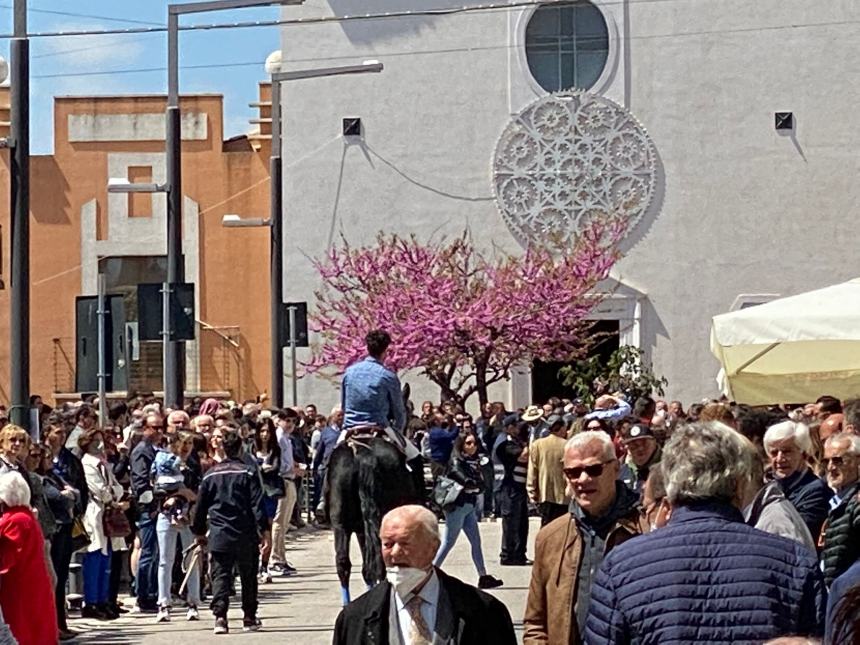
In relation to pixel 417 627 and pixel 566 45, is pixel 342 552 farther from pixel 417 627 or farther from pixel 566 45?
pixel 566 45

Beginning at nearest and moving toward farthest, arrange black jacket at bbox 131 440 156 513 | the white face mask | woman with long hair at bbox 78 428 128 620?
the white face mask → woman with long hair at bbox 78 428 128 620 → black jacket at bbox 131 440 156 513

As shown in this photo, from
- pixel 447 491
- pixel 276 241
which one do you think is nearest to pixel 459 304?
pixel 276 241

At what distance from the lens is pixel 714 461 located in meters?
6.84

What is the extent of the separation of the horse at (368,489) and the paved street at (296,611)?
1.38 metres

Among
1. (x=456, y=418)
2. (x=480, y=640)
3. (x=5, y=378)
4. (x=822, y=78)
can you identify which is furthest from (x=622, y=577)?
(x=5, y=378)

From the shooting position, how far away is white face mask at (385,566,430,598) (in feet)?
25.2

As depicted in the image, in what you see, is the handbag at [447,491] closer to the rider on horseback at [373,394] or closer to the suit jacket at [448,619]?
the rider on horseback at [373,394]

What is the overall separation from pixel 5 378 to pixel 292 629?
34.1 m

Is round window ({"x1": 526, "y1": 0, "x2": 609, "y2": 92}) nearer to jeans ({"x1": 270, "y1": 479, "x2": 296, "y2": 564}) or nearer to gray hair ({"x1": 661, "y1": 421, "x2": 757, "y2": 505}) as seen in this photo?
jeans ({"x1": 270, "y1": 479, "x2": 296, "y2": 564})

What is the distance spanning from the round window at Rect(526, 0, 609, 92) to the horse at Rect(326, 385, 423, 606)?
34085mm

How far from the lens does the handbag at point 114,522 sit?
18.3 metres

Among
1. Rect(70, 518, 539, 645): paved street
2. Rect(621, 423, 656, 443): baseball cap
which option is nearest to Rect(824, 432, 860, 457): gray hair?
Rect(621, 423, 656, 443): baseball cap

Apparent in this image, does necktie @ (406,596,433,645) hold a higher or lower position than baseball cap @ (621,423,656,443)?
lower

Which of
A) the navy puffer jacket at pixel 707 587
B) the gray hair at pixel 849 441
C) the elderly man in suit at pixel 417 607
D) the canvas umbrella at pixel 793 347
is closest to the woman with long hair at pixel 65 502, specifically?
the canvas umbrella at pixel 793 347
